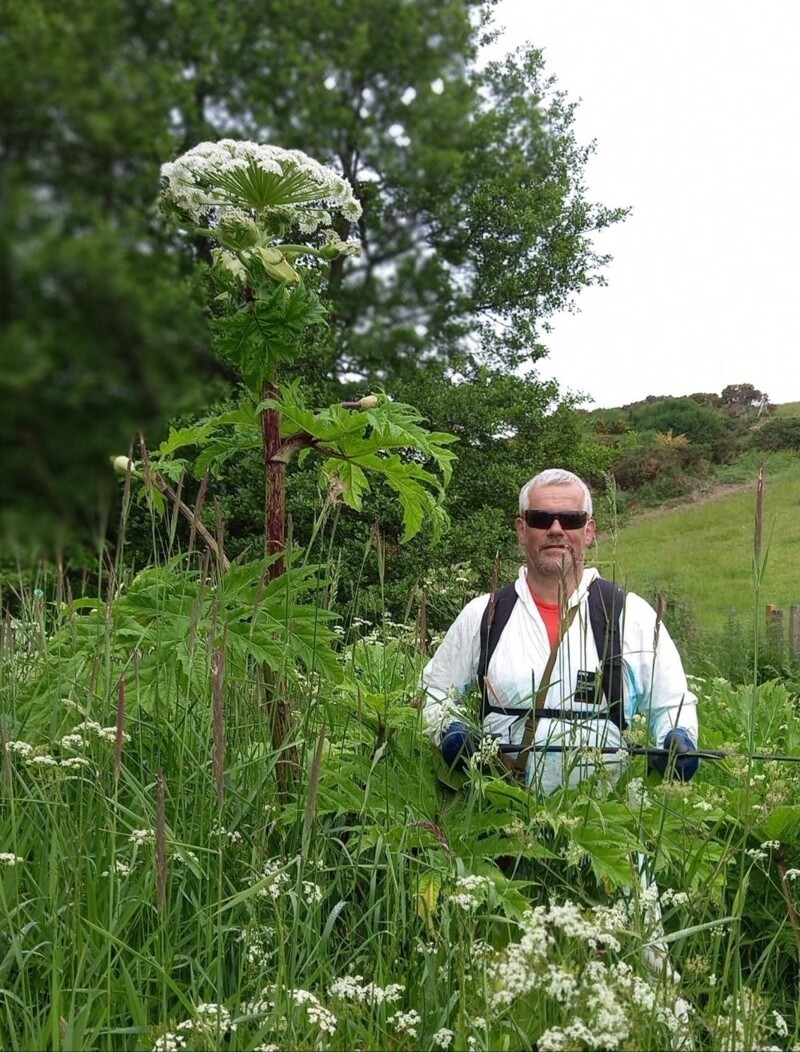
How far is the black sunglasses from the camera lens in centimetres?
380

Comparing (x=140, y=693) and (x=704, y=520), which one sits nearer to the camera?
(x=140, y=693)

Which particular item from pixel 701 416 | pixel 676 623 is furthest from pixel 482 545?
pixel 701 416

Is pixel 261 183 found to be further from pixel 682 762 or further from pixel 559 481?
pixel 559 481

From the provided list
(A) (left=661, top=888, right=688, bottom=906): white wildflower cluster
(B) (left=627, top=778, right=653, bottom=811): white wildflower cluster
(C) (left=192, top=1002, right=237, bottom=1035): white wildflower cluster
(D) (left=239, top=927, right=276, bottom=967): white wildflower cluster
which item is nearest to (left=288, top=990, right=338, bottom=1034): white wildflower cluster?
(C) (left=192, top=1002, right=237, bottom=1035): white wildflower cluster

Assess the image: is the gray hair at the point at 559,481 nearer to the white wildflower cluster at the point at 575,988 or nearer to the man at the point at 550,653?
the man at the point at 550,653

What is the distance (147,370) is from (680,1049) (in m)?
1.71

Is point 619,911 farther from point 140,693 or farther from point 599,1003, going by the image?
point 140,693

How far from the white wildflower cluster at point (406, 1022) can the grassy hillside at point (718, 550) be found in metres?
21.0

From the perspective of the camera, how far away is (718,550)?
33594 mm

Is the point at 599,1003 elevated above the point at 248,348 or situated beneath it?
situated beneath

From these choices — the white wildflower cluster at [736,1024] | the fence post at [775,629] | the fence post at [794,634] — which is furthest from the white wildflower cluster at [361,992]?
the fence post at [794,634]

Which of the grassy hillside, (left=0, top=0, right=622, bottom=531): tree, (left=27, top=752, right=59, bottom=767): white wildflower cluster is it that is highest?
(left=0, top=0, right=622, bottom=531): tree

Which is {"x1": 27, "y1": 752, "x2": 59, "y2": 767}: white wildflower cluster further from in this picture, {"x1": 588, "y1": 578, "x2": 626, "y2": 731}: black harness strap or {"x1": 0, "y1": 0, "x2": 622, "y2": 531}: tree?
{"x1": 588, "y1": 578, "x2": 626, "y2": 731}: black harness strap

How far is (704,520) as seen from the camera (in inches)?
1495
